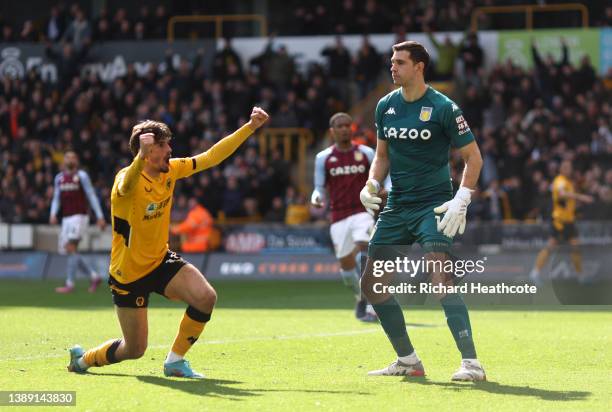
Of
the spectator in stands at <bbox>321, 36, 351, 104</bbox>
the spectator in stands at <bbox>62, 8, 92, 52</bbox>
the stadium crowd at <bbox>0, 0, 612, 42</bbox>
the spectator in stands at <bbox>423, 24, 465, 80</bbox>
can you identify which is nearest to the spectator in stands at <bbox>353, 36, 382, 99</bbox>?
the spectator in stands at <bbox>321, 36, 351, 104</bbox>

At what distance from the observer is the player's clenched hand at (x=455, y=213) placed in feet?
31.5

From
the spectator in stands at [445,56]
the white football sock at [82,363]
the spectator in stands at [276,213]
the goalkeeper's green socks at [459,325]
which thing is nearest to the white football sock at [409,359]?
the goalkeeper's green socks at [459,325]

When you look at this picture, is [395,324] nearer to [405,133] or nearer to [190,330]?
[405,133]

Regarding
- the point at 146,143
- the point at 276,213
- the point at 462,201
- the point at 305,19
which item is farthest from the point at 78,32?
the point at 462,201

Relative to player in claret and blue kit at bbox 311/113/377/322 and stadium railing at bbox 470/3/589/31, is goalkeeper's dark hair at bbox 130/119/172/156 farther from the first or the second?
stadium railing at bbox 470/3/589/31

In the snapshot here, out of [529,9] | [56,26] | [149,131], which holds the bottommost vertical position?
[149,131]

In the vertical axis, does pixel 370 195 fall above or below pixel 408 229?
above

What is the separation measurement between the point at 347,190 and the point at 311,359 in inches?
192

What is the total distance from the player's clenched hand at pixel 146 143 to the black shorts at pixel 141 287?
119cm

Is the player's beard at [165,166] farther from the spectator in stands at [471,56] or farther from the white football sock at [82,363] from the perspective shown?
the spectator in stands at [471,56]

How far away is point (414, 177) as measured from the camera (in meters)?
10.0

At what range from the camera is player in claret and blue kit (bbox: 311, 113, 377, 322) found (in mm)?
15781

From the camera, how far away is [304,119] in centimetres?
2991

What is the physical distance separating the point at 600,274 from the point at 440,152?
1351 cm
